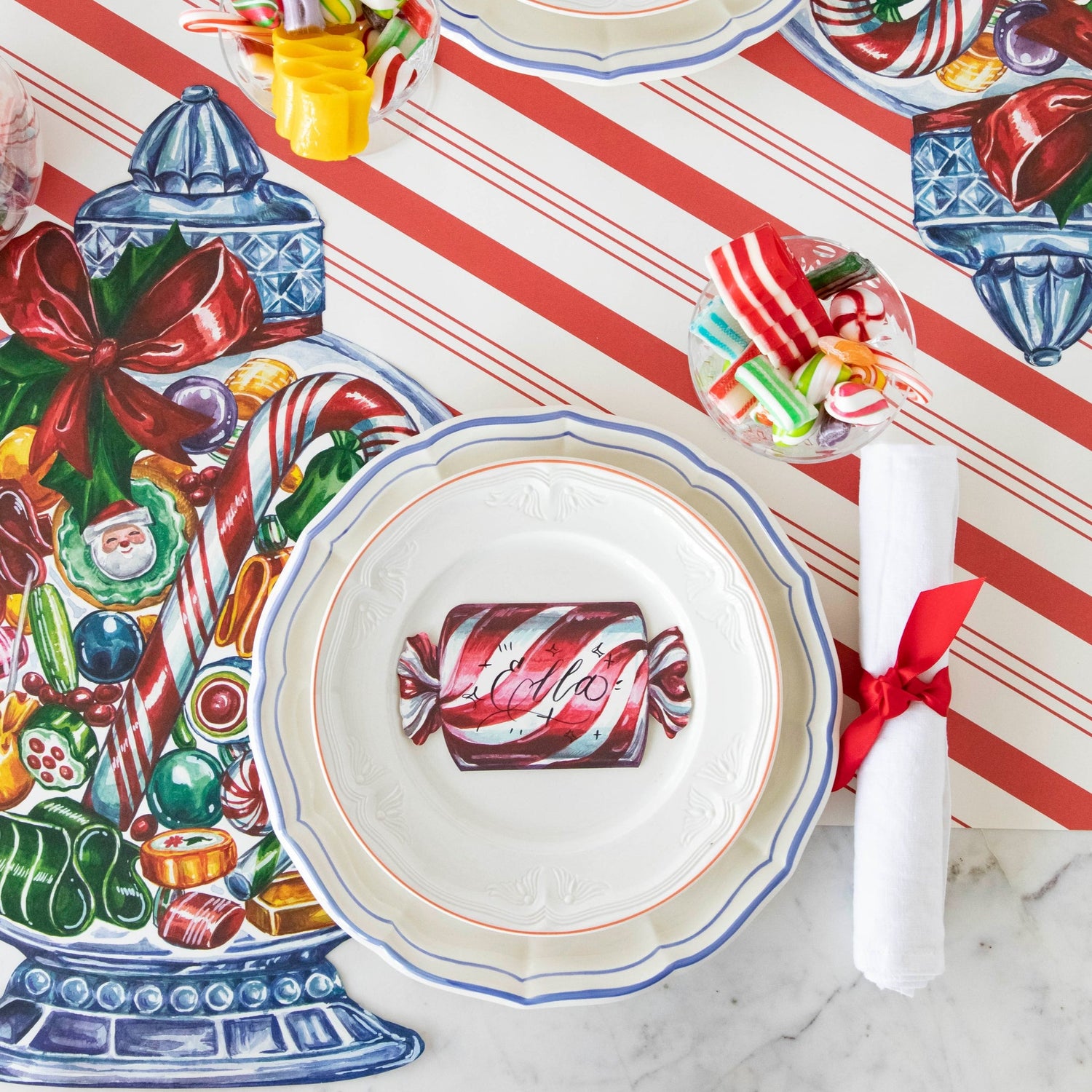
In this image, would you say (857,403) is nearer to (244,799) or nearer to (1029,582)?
(1029,582)

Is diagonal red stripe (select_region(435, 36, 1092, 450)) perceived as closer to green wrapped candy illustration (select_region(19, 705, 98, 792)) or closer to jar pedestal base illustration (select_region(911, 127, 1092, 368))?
jar pedestal base illustration (select_region(911, 127, 1092, 368))

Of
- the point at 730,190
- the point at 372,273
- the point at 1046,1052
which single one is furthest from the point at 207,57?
the point at 1046,1052

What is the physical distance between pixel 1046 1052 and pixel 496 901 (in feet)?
2.30

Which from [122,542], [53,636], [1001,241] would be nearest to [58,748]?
[53,636]

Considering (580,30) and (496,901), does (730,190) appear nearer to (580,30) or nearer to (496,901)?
(580,30)

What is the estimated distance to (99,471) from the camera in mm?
1067

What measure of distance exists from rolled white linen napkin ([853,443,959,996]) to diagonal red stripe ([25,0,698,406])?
26 centimetres

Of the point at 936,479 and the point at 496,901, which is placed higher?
the point at 936,479

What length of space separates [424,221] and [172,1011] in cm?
97

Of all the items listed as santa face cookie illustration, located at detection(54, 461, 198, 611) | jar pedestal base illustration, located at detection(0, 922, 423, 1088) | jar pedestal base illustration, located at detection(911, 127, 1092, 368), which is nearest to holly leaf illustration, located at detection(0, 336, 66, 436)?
santa face cookie illustration, located at detection(54, 461, 198, 611)

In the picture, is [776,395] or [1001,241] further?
[1001,241]

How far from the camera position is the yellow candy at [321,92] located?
0.85 metres

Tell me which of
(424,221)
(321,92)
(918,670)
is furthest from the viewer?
(424,221)

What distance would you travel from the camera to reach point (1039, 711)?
1092 mm
